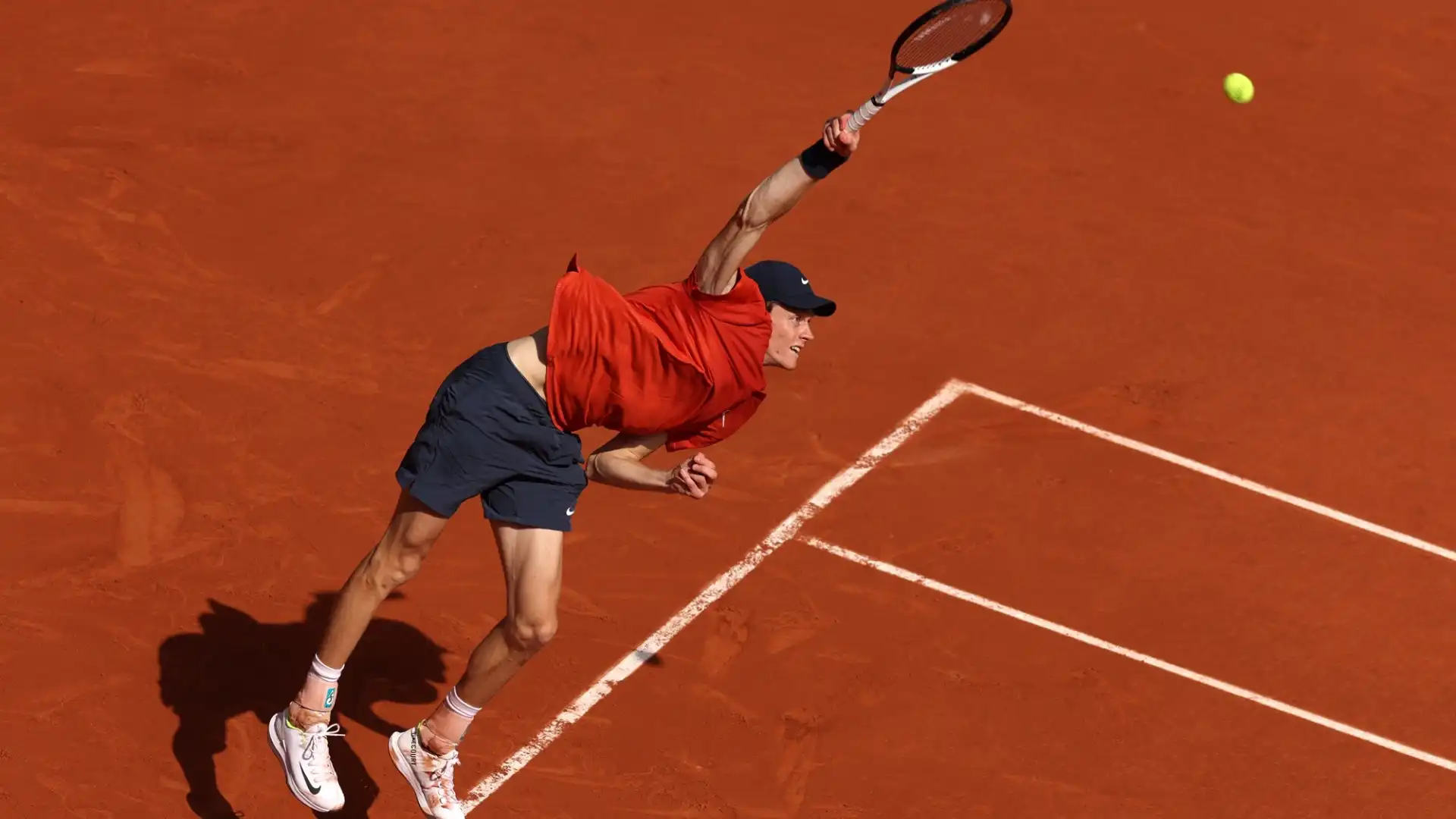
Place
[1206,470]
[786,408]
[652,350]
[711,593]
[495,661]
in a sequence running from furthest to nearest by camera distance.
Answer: [786,408] < [1206,470] < [711,593] < [495,661] < [652,350]

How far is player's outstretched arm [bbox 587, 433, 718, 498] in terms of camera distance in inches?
290

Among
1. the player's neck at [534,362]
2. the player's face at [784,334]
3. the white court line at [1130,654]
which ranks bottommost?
the white court line at [1130,654]

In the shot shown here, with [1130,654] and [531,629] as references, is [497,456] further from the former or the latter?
[1130,654]

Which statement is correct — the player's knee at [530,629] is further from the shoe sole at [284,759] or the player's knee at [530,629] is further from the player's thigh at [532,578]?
the shoe sole at [284,759]

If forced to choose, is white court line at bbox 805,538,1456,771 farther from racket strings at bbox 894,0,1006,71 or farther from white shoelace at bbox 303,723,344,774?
white shoelace at bbox 303,723,344,774

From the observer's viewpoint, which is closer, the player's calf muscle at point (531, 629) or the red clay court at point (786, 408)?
the player's calf muscle at point (531, 629)

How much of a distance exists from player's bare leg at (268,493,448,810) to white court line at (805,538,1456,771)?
3.19 m

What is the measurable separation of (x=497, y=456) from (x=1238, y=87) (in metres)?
8.43

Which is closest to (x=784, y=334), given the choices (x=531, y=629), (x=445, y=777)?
(x=531, y=629)

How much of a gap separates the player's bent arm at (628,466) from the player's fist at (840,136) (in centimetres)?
144

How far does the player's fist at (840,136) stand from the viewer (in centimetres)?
722

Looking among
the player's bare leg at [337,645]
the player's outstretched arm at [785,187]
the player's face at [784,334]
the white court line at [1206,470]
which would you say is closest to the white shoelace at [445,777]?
the player's bare leg at [337,645]

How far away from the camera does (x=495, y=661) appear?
25.4ft

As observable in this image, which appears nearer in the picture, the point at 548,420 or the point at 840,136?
the point at 840,136
